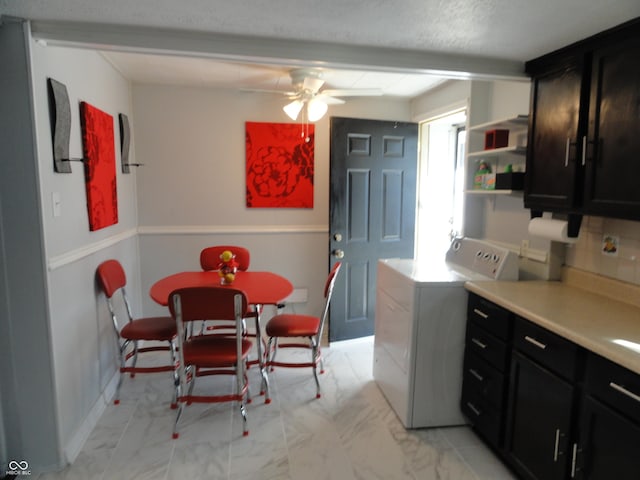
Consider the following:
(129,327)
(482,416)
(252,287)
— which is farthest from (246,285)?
(482,416)

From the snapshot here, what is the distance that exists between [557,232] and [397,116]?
2.28 m

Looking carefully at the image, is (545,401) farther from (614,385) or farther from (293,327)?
(293,327)

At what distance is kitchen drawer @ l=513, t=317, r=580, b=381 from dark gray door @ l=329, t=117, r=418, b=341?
192 cm

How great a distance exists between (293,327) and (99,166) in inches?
→ 66.6

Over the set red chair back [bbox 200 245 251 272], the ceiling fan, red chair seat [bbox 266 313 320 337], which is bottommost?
red chair seat [bbox 266 313 320 337]

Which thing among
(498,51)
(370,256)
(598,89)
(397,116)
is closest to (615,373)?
(598,89)

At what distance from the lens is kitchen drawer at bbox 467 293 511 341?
208 centimetres

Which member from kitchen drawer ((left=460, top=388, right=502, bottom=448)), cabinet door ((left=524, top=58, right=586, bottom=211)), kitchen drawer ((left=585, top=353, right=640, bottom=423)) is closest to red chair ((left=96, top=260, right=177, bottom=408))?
kitchen drawer ((left=460, top=388, right=502, bottom=448))

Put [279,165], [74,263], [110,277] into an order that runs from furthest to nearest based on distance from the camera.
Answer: [279,165] < [110,277] < [74,263]

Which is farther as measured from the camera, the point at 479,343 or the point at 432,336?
the point at 432,336

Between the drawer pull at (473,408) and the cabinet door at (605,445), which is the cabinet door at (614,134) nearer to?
the cabinet door at (605,445)

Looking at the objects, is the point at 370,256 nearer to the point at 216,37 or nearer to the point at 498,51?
the point at 498,51

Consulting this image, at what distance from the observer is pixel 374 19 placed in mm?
1760

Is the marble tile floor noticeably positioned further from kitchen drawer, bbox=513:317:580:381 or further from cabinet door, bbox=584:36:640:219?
cabinet door, bbox=584:36:640:219
